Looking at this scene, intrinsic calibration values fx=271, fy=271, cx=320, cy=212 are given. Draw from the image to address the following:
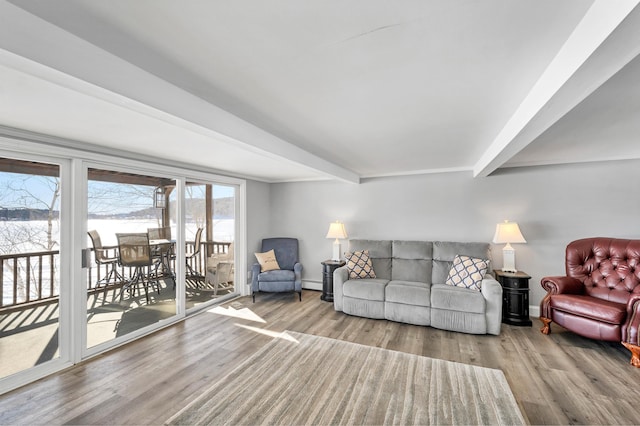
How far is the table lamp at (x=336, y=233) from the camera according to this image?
15.9 ft

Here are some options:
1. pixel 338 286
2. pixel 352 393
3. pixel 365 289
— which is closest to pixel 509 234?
pixel 365 289

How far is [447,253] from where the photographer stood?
420 centimetres

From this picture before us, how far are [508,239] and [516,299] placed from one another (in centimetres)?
79

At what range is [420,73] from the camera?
1.53 meters

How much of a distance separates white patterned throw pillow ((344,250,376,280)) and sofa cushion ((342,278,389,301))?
19 centimetres

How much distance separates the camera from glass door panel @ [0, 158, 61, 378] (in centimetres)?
238

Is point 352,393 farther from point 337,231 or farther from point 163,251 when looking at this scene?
point 163,251

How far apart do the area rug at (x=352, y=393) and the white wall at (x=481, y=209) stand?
2.37 m

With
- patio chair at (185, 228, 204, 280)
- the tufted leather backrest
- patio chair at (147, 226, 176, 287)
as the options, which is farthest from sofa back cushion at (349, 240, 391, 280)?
patio chair at (147, 226, 176, 287)

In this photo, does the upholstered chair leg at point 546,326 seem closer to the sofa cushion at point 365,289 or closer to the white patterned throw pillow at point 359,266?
the sofa cushion at point 365,289

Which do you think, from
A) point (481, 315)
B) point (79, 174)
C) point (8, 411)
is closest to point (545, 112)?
point (481, 315)

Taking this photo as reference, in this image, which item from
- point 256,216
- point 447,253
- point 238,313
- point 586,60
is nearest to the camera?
point 586,60

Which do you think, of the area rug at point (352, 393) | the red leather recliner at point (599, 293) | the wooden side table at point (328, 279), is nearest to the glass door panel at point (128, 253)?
the area rug at point (352, 393)

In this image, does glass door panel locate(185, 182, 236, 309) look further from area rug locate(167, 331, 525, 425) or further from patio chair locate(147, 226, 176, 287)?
area rug locate(167, 331, 525, 425)
